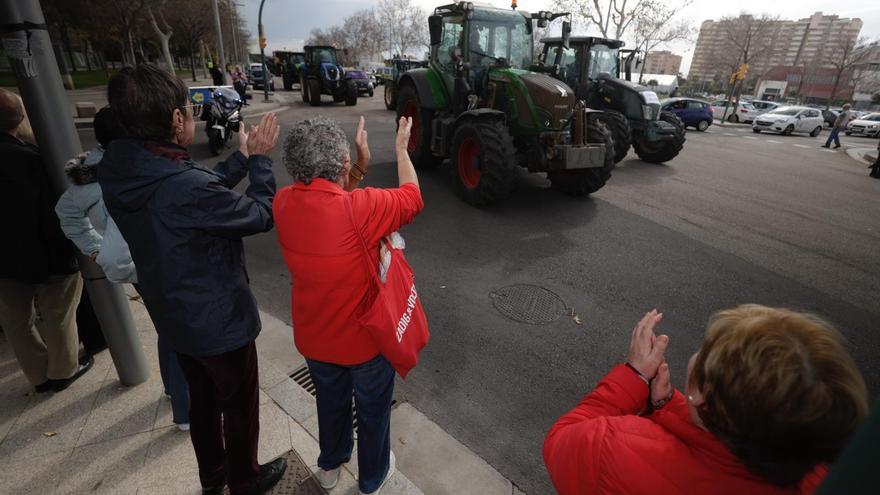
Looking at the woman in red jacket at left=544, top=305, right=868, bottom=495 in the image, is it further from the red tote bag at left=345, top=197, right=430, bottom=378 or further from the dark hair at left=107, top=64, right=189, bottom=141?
the dark hair at left=107, top=64, right=189, bottom=141

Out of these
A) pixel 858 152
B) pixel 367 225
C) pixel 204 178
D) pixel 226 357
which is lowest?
pixel 858 152

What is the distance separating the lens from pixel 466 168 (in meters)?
7.06

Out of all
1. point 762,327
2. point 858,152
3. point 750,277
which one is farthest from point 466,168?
point 858,152

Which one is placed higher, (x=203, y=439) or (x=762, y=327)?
(x=762, y=327)

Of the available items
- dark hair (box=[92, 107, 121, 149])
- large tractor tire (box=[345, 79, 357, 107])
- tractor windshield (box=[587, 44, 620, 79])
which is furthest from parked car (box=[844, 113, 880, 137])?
dark hair (box=[92, 107, 121, 149])

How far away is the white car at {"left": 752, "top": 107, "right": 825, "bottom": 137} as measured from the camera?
21.9m

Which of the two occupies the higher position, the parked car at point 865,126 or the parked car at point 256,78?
the parked car at point 256,78

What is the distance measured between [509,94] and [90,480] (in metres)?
6.46

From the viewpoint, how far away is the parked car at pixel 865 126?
Answer: 24438mm

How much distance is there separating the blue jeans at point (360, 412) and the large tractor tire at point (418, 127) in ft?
Answer: 21.5

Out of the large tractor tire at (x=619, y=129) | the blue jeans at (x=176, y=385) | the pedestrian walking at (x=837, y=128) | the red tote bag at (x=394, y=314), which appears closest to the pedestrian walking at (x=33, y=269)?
the blue jeans at (x=176, y=385)

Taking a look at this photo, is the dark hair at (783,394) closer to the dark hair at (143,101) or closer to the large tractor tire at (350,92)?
the dark hair at (143,101)

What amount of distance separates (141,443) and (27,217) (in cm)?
143

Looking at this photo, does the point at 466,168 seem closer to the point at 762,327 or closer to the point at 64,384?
the point at 64,384
